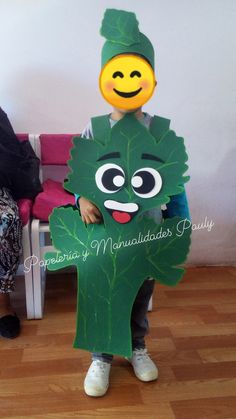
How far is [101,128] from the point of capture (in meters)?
0.74

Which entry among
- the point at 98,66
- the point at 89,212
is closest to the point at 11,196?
the point at 89,212

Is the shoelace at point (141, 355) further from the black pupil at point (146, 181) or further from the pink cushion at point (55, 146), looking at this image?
the pink cushion at point (55, 146)

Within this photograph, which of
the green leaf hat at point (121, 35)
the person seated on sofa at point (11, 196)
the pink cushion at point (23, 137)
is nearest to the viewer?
the green leaf hat at point (121, 35)

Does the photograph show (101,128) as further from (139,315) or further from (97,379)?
(97,379)

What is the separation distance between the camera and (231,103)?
1515mm

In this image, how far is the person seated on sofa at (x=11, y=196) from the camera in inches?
42.7

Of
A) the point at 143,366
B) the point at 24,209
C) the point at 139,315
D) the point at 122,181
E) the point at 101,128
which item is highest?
the point at 101,128

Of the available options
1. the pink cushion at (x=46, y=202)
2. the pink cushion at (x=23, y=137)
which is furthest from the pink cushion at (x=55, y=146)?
the pink cushion at (x=46, y=202)

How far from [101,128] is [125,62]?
0.48 ft

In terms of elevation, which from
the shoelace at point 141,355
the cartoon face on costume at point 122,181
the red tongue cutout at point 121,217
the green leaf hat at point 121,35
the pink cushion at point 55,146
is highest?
the green leaf hat at point 121,35

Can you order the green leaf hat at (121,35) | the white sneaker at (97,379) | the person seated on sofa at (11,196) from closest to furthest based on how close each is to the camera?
the green leaf hat at (121,35), the white sneaker at (97,379), the person seated on sofa at (11,196)

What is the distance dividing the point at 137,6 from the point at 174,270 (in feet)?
3.66

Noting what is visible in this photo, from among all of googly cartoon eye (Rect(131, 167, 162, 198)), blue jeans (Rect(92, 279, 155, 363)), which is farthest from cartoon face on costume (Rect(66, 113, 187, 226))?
blue jeans (Rect(92, 279, 155, 363))

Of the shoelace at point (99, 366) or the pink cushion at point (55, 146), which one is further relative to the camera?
the pink cushion at point (55, 146)
